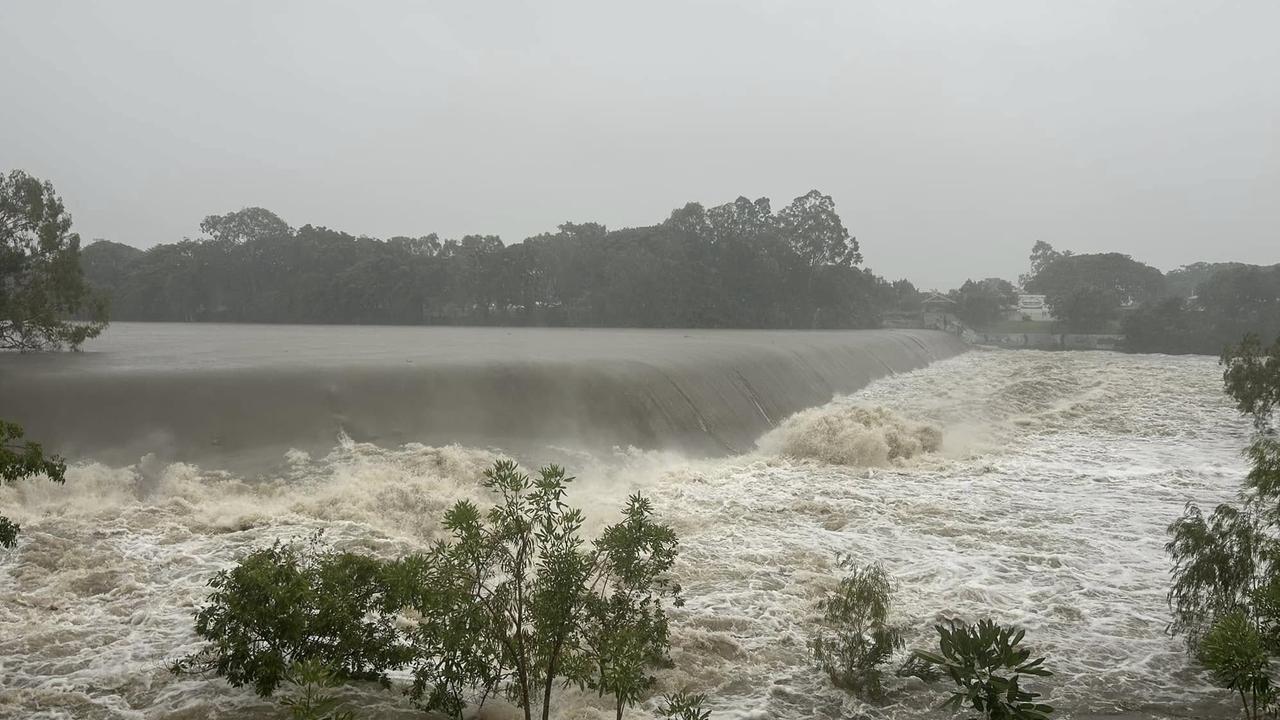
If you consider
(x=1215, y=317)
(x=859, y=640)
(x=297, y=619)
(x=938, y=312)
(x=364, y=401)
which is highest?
(x=938, y=312)

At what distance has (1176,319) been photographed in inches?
2181

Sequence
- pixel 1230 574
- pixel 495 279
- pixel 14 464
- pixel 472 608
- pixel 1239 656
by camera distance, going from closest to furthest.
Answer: pixel 1239 656, pixel 472 608, pixel 14 464, pixel 1230 574, pixel 495 279

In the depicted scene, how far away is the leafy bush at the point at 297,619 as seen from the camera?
5.17 m

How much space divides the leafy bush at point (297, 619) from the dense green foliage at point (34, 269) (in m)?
17.2

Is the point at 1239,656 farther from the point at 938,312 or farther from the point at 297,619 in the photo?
the point at 938,312

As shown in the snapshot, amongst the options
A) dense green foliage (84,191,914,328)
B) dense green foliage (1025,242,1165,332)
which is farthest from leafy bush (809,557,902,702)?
dense green foliage (1025,242,1165,332)

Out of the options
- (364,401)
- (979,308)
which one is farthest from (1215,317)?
(364,401)

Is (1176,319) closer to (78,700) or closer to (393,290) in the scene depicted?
(393,290)

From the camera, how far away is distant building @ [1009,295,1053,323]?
8419 centimetres

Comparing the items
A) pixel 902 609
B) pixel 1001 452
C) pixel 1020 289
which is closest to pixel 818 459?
pixel 1001 452

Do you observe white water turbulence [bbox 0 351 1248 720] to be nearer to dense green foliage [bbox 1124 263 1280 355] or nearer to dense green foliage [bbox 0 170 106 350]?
dense green foliage [bbox 0 170 106 350]

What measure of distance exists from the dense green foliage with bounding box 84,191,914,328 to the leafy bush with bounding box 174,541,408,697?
52875mm

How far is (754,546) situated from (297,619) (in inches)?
246

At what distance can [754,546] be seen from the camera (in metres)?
10.1
